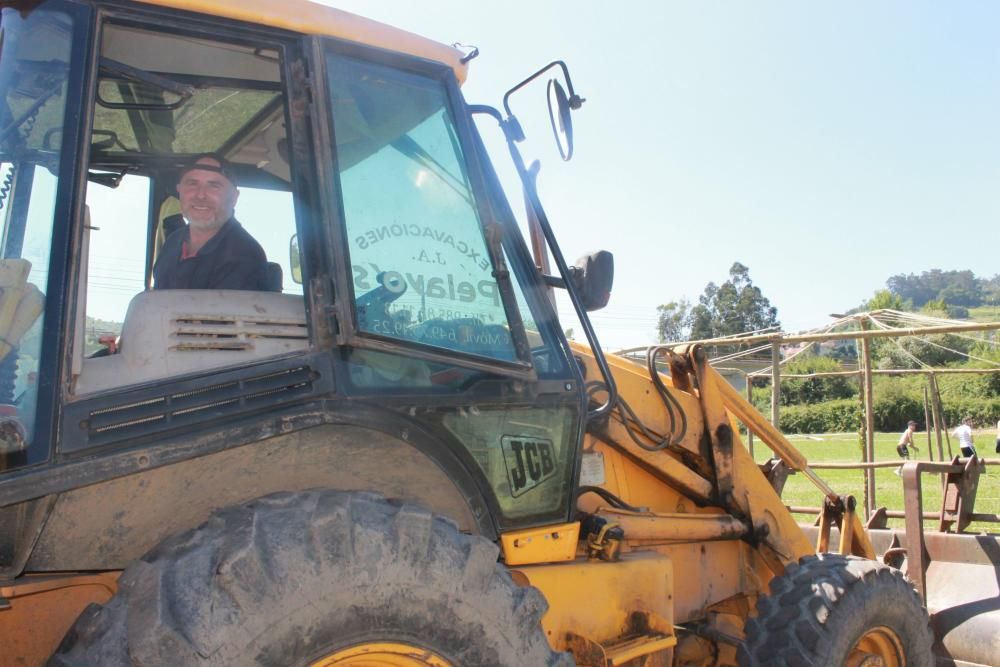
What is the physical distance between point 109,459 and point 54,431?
0.47ft

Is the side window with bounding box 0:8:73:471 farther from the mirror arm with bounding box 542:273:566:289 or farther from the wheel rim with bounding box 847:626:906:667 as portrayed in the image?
the wheel rim with bounding box 847:626:906:667

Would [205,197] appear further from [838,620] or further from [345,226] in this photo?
[838,620]

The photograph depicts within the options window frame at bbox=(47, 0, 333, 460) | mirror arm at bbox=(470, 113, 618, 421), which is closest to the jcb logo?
mirror arm at bbox=(470, 113, 618, 421)

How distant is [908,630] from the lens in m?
4.12

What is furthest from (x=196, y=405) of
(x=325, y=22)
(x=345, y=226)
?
(x=325, y=22)

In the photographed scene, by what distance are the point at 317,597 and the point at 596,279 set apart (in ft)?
5.49

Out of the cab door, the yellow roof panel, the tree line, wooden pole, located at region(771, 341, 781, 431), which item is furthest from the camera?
the tree line

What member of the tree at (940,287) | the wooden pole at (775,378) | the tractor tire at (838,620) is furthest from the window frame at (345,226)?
the tree at (940,287)

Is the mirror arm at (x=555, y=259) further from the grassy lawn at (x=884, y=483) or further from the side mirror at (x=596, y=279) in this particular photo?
the grassy lawn at (x=884, y=483)

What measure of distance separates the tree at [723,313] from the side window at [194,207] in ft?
268

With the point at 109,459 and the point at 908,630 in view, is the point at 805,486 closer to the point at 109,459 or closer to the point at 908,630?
the point at 908,630

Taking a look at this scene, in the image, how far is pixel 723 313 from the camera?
3494 inches

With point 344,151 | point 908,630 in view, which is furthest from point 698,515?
point 344,151

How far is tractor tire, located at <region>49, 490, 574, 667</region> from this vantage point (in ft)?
6.31
